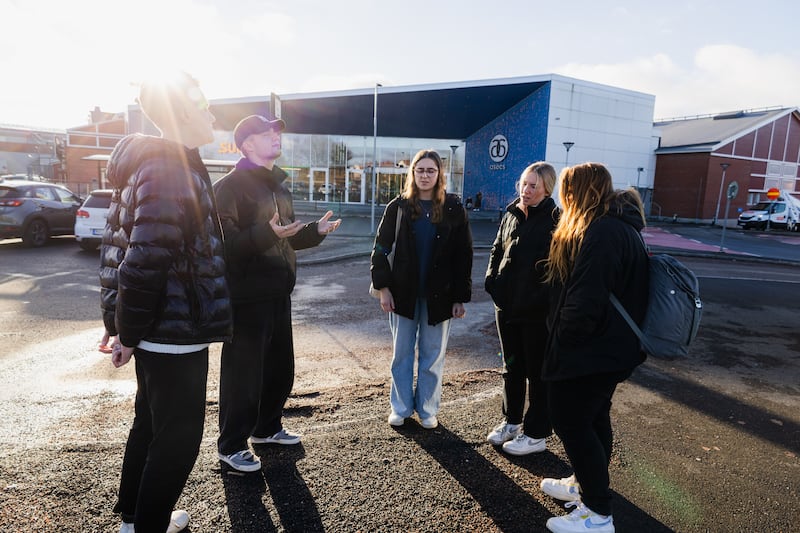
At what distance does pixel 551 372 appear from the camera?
2.47m

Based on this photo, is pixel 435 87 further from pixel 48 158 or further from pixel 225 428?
pixel 48 158

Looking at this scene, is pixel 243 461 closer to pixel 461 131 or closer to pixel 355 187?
pixel 461 131

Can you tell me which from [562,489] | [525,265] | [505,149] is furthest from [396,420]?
[505,149]

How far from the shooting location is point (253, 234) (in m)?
2.81

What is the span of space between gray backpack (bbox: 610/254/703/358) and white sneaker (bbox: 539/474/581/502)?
984 mm

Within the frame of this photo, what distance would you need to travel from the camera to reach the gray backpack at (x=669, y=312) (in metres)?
2.34

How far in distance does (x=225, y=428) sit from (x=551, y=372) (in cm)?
194

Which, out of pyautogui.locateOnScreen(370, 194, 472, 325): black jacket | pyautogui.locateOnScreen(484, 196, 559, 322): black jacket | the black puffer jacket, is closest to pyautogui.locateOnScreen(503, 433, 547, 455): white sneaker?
pyautogui.locateOnScreen(484, 196, 559, 322): black jacket

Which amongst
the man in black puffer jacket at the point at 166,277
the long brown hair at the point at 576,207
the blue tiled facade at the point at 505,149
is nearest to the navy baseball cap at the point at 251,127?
the man in black puffer jacket at the point at 166,277

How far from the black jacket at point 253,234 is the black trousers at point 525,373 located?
1529 millimetres

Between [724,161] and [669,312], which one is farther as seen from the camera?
[724,161]

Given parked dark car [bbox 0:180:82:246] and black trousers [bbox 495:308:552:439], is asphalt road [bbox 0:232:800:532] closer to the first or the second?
black trousers [bbox 495:308:552:439]

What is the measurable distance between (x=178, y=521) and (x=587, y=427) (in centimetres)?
207

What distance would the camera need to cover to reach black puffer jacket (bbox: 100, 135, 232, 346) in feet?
6.16
